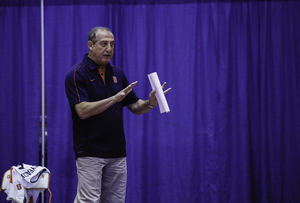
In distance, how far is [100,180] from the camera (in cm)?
181

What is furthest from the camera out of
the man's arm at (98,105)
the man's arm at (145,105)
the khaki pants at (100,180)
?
the man's arm at (145,105)

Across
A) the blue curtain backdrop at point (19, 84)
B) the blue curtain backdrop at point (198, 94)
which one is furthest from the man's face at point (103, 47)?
the blue curtain backdrop at point (19, 84)

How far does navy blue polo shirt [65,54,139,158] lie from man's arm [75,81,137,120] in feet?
0.21

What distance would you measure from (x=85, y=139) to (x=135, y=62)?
140 centimetres

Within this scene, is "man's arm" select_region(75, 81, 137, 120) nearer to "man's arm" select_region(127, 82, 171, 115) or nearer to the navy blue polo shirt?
the navy blue polo shirt

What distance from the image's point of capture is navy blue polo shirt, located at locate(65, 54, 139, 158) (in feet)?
5.80

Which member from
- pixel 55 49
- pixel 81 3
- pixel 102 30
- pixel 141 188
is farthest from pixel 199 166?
pixel 81 3

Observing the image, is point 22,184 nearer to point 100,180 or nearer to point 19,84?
point 100,180

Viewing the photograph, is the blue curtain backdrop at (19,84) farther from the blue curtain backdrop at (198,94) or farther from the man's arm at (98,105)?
the man's arm at (98,105)

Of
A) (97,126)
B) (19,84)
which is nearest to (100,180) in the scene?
(97,126)

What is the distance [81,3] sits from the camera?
9.72 feet

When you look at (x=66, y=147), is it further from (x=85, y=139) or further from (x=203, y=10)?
(x=203, y=10)

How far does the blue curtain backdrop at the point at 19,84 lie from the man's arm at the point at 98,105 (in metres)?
1.48

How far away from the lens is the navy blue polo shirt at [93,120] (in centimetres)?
177
